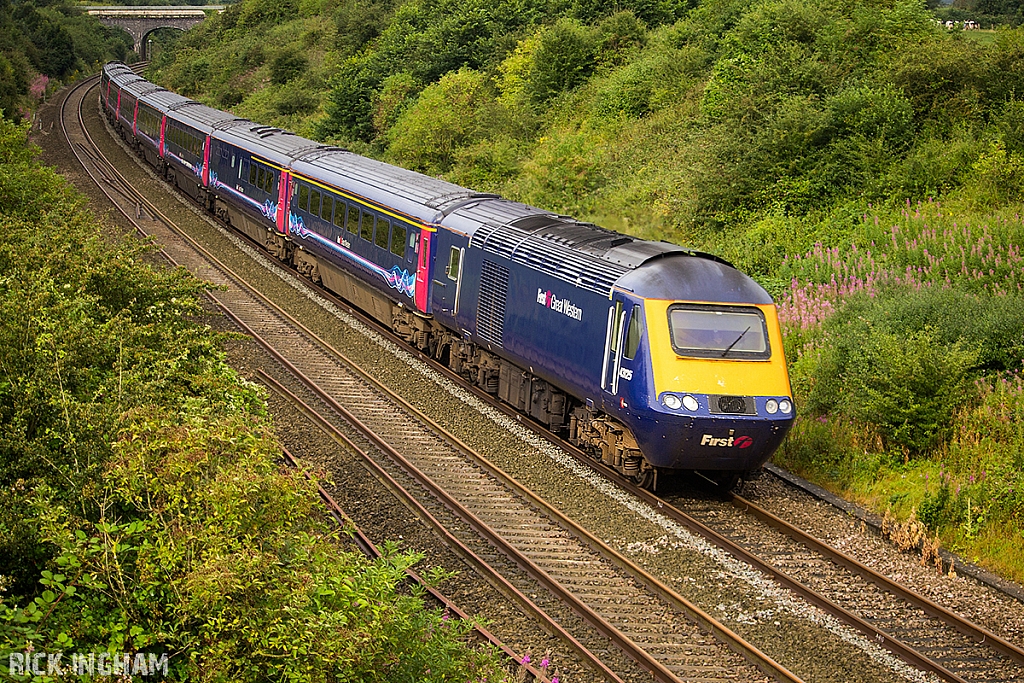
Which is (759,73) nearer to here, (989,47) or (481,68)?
(989,47)

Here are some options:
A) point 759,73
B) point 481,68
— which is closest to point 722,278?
point 759,73

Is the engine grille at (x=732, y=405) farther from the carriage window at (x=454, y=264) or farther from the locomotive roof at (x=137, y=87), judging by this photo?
the locomotive roof at (x=137, y=87)

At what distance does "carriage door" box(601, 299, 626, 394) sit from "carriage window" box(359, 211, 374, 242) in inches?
349

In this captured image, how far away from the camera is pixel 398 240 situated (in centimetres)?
1948

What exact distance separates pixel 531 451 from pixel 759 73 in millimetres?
14243

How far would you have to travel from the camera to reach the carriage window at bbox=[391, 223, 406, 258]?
1925cm

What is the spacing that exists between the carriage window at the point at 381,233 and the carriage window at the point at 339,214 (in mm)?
1838

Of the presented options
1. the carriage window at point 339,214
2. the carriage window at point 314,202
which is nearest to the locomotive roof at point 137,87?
the carriage window at point 314,202

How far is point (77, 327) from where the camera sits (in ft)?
34.0

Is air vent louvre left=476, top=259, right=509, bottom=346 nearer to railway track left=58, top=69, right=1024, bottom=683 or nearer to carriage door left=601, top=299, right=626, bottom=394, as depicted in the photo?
carriage door left=601, top=299, right=626, bottom=394

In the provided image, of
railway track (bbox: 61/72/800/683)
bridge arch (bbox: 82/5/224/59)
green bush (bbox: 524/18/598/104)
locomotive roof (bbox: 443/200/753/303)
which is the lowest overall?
railway track (bbox: 61/72/800/683)

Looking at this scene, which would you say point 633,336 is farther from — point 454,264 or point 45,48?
point 45,48

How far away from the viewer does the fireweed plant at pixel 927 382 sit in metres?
12.2

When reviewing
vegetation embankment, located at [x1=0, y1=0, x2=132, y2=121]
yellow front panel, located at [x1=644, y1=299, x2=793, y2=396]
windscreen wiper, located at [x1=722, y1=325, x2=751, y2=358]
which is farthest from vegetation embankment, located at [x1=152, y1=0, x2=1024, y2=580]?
vegetation embankment, located at [x1=0, y1=0, x2=132, y2=121]
